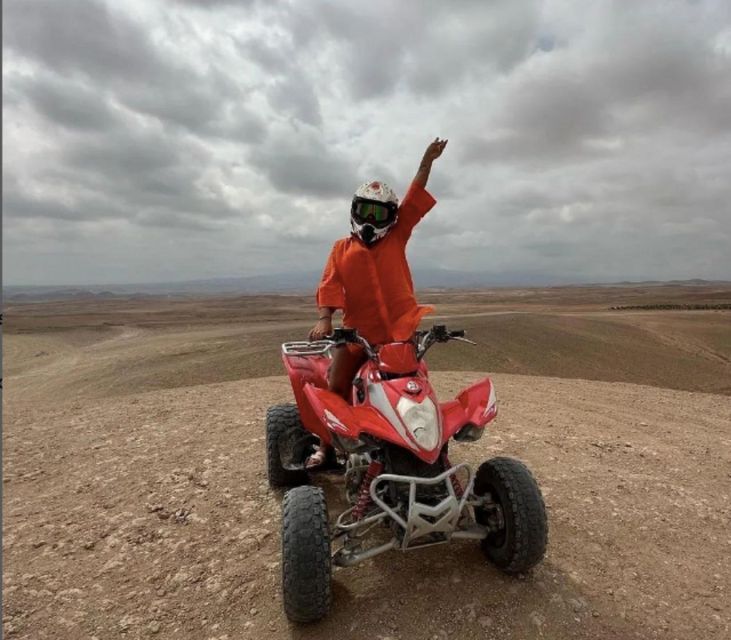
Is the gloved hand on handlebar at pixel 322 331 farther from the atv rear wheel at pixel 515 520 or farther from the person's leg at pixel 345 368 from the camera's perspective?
the atv rear wheel at pixel 515 520

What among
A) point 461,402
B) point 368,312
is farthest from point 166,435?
point 461,402

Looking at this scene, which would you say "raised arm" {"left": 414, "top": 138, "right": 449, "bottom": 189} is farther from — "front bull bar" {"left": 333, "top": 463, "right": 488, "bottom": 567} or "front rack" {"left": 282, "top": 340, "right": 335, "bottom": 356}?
"front bull bar" {"left": 333, "top": 463, "right": 488, "bottom": 567}

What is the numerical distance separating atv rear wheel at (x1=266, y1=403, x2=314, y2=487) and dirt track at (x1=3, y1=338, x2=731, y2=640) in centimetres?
23

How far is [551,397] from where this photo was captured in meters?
10.2

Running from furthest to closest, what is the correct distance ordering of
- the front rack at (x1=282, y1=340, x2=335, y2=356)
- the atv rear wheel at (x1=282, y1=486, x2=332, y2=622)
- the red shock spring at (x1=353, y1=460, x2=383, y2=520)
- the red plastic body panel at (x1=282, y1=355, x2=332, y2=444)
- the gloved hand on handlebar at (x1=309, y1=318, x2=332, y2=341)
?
the front rack at (x1=282, y1=340, x2=335, y2=356), the red plastic body panel at (x1=282, y1=355, x2=332, y2=444), the gloved hand on handlebar at (x1=309, y1=318, x2=332, y2=341), the red shock spring at (x1=353, y1=460, x2=383, y2=520), the atv rear wheel at (x1=282, y1=486, x2=332, y2=622)

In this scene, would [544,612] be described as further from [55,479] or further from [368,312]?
[55,479]

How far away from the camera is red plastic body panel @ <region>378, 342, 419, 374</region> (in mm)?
3871

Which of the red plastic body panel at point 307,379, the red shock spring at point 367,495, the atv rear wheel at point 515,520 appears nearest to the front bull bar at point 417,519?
the red shock spring at point 367,495

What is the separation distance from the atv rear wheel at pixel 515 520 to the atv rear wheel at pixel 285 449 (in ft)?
7.24

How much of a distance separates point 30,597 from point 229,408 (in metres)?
4.84

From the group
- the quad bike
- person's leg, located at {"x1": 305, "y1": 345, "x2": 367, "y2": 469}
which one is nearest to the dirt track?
the quad bike

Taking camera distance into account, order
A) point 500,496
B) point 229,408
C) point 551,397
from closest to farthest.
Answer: point 500,496, point 229,408, point 551,397

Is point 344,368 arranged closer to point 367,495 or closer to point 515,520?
point 367,495

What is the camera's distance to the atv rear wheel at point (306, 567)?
3.27 m
